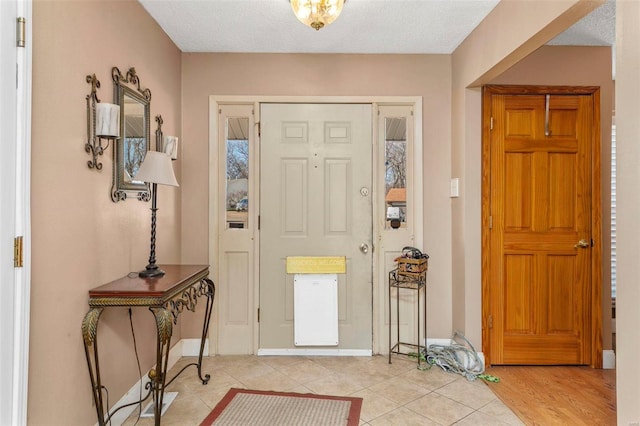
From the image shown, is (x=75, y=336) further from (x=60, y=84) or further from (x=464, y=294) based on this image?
(x=464, y=294)

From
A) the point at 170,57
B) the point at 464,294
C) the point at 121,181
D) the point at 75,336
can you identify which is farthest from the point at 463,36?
the point at 75,336

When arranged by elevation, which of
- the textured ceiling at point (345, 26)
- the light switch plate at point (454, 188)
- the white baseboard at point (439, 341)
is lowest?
the white baseboard at point (439, 341)

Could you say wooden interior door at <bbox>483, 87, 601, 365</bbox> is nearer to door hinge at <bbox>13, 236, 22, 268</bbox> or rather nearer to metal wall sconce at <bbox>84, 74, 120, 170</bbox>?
metal wall sconce at <bbox>84, 74, 120, 170</bbox>

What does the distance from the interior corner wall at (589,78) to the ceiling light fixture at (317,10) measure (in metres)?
1.54

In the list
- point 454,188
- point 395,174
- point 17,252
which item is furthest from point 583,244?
point 17,252

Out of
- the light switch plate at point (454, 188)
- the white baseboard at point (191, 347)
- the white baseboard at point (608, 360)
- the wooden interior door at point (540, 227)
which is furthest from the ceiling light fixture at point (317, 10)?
the white baseboard at point (608, 360)

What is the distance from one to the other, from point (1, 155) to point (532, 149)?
129 inches

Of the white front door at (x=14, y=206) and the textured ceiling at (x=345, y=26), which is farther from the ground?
the textured ceiling at (x=345, y=26)

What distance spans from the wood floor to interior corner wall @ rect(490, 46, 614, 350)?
43 cm

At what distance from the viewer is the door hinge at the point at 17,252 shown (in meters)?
1.38

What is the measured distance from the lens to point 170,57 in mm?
2912

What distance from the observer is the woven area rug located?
6.99ft

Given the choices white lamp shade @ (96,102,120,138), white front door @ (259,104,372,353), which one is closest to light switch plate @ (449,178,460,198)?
white front door @ (259,104,372,353)

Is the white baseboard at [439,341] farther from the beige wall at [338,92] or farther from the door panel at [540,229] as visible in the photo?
the door panel at [540,229]
